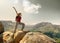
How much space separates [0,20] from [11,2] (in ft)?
1.25

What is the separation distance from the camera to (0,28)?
11.3 feet

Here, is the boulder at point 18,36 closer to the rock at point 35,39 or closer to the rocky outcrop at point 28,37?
the rocky outcrop at point 28,37

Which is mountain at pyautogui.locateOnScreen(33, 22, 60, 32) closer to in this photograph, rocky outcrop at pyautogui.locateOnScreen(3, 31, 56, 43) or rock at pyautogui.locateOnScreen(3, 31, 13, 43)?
rocky outcrop at pyautogui.locateOnScreen(3, 31, 56, 43)

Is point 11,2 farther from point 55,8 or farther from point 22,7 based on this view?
point 55,8

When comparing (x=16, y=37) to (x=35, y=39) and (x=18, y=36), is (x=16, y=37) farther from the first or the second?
(x=35, y=39)

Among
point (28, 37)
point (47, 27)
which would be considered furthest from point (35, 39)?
point (47, 27)

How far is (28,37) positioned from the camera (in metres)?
2.92

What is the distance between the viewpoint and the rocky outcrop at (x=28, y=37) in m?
2.82

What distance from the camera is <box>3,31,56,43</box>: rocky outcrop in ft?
9.24

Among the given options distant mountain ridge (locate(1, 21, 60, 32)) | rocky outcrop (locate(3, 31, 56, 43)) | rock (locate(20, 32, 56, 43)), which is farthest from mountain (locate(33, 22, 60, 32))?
rock (locate(20, 32, 56, 43))

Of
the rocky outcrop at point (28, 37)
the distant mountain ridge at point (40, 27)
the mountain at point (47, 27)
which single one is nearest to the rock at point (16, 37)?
the rocky outcrop at point (28, 37)

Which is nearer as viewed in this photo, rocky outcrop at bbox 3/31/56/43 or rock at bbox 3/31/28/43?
rocky outcrop at bbox 3/31/56/43

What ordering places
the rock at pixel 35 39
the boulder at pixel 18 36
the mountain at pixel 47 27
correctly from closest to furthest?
the rock at pixel 35 39, the boulder at pixel 18 36, the mountain at pixel 47 27

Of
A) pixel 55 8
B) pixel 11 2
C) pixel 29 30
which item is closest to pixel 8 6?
pixel 11 2
